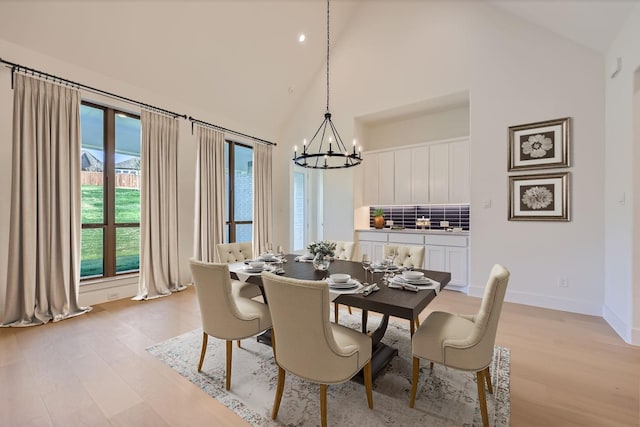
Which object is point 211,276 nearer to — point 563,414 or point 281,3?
point 563,414

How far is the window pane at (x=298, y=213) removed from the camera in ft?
22.8

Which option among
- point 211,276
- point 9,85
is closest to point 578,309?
point 211,276

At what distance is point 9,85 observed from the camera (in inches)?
122

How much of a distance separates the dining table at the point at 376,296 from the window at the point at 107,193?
259 cm

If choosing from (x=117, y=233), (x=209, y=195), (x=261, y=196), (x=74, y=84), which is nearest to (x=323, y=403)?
(x=117, y=233)

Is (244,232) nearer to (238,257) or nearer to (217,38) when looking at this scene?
(238,257)

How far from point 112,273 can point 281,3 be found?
477 centimetres

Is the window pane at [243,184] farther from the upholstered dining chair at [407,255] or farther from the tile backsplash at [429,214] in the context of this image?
the upholstered dining chair at [407,255]

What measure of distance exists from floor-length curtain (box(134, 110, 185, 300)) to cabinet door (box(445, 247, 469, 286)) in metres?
4.33

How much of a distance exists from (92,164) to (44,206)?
0.90 m

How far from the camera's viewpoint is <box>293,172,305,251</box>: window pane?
694 cm

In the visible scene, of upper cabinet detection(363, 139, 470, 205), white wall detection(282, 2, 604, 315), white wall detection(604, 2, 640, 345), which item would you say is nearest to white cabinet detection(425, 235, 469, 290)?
white wall detection(282, 2, 604, 315)

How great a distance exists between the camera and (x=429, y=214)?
523 centimetres

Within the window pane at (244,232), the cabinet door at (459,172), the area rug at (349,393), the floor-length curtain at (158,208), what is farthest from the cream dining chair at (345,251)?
the window pane at (244,232)
